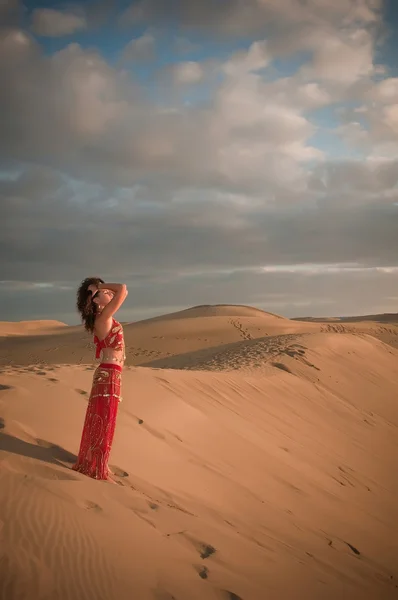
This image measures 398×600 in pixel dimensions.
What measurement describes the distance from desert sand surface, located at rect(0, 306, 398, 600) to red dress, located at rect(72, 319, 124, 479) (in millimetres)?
254

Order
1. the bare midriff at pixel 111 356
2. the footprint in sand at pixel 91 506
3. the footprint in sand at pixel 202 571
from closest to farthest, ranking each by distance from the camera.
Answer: the footprint in sand at pixel 202 571
the footprint in sand at pixel 91 506
the bare midriff at pixel 111 356

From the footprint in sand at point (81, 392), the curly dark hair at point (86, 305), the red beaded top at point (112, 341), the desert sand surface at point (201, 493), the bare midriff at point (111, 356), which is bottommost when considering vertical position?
the desert sand surface at point (201, 493)

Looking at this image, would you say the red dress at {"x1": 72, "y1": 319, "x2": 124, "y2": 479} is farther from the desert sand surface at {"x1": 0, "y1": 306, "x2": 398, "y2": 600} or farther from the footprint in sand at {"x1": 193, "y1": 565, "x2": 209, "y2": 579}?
the footprint in sand at {"x1": 193, "y1": 565, "x2": 209, "y2": 579}

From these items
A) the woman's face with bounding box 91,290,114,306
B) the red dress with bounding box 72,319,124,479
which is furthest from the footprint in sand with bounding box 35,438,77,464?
the woman's face with bounding box 91,290,114,306

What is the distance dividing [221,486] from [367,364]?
41.8 feet

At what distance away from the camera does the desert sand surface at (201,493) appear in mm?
3340

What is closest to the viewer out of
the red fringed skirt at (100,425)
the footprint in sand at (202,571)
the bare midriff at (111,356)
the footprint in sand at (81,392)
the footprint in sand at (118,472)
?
the footprint in sand at (202,571)

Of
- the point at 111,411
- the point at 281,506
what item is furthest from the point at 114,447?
the point at 281,506

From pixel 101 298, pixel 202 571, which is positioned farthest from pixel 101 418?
pixel 202 571

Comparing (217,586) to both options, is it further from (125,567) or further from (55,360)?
(55,360)

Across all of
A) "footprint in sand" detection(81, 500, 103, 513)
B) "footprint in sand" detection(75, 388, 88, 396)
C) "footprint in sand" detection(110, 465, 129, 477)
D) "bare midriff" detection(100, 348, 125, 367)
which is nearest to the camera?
"footprint in sand" detection(81, 500, 103, 513)

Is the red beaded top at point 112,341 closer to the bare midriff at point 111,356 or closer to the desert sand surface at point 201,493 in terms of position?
the bare midriff at point 111,356

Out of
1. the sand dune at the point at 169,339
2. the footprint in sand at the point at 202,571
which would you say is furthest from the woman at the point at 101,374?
the sand dune at the point at 169,339

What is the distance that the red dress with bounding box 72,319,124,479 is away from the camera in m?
4.80
